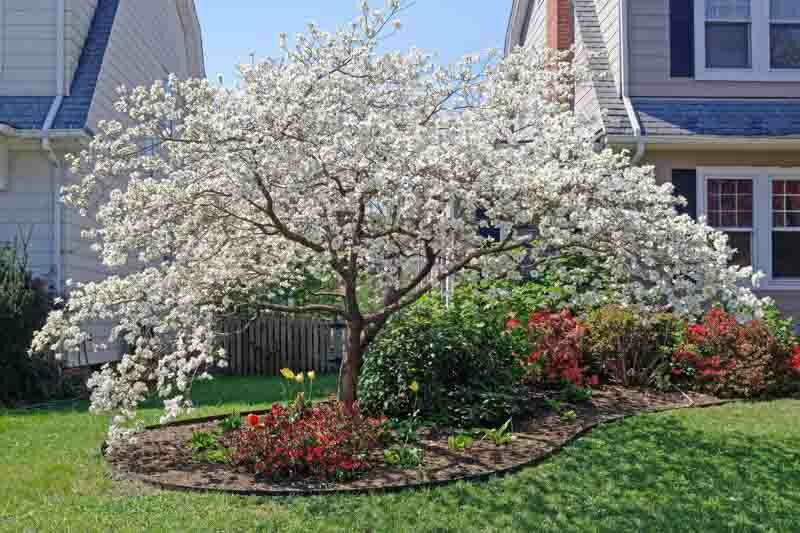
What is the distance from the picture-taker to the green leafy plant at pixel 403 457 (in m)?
6.23

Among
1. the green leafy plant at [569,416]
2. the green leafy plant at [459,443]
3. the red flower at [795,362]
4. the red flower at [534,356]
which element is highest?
the red flower at [534,356]

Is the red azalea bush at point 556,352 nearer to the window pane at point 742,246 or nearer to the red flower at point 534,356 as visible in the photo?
A: the red flower at point 534,356

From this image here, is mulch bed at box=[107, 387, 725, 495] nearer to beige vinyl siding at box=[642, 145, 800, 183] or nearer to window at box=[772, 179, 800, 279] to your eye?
beige vinyl siding at box=[642, 145, 800, 183]

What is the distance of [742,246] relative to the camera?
1188 centimetres

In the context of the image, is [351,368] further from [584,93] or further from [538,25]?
[538,25]

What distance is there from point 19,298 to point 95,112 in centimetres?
312

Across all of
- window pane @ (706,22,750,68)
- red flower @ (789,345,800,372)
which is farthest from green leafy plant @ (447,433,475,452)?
window pane @ (706,22,750,68)

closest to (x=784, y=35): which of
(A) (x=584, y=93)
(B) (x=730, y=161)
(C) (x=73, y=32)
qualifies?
(B) (x=730, y=161)

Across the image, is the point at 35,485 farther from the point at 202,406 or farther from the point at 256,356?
the point at 256,356

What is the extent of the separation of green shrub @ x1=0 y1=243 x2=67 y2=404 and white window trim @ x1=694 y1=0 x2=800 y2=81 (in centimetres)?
941

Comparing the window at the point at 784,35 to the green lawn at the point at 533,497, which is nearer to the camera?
the green lawn at the point at 533,497

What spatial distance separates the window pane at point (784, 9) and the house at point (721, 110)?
0.01m

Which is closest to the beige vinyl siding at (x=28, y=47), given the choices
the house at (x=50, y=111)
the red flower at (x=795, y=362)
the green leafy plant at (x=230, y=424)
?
the house at (x=50, y=111)

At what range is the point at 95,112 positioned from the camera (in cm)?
1208
